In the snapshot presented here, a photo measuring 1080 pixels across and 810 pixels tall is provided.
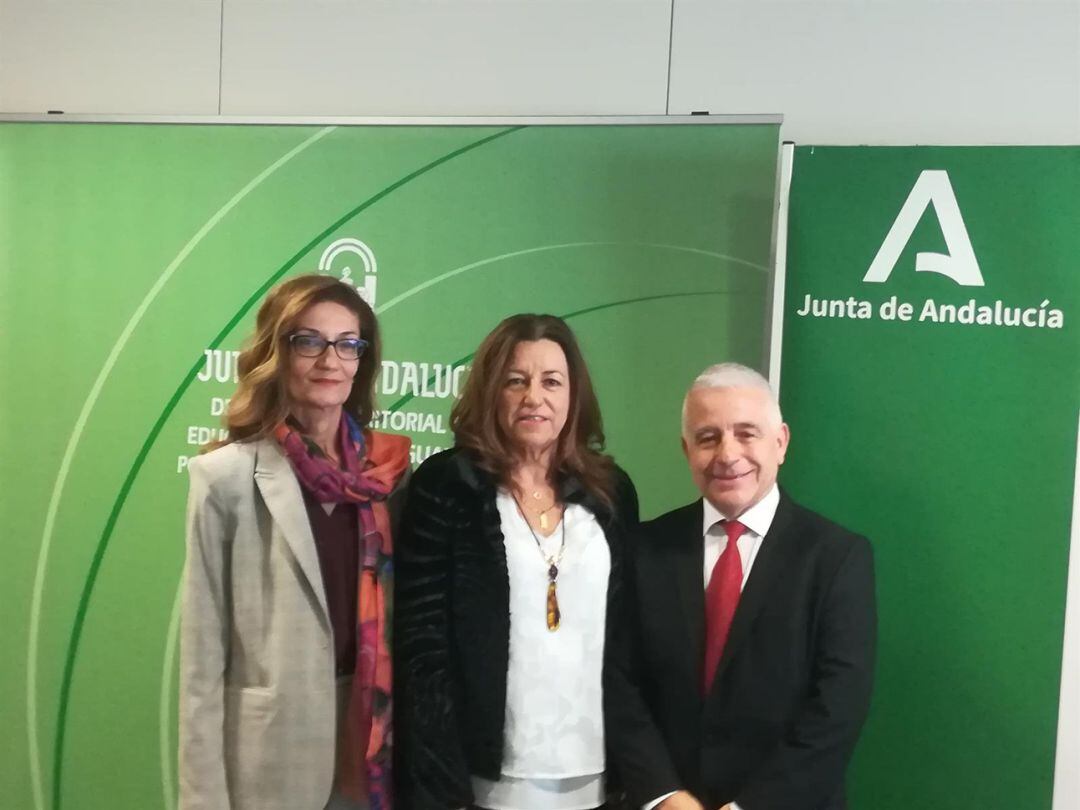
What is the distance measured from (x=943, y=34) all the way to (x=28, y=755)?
3242mm

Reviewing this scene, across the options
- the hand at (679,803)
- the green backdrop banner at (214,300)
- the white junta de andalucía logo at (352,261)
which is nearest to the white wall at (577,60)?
the green backdrop banner at (214,300)

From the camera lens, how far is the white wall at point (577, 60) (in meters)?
2.35

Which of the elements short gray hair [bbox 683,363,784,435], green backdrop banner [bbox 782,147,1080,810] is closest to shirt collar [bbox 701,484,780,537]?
short gray hair [bbox 683,363,784,435]

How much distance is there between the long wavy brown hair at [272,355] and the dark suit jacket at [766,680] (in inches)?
32.3

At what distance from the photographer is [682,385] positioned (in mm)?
2389

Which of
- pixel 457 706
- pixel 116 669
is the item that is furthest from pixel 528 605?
pixel 116 669

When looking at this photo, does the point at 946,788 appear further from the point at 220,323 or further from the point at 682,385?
the point at 220,323

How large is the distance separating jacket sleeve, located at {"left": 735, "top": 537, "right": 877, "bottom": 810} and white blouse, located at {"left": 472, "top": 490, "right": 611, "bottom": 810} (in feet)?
1.05

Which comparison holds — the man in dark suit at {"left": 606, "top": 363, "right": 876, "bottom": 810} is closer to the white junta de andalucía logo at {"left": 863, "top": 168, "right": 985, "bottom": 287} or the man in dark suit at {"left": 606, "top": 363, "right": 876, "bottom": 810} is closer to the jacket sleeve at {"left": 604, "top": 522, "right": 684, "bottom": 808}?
the jacket sleeve at {"left": 604, "top": 522, "right": 684, "bottom": 808}

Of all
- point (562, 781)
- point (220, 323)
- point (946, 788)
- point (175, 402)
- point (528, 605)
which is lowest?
point (946, 788)

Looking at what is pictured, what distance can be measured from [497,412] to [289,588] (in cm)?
53

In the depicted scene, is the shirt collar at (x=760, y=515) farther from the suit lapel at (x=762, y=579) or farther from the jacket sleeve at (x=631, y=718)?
the jacket sleeve at (x=631, y=718)

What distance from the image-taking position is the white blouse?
180 centimetres

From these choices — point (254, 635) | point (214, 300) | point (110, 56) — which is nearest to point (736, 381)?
point (254, 635)
